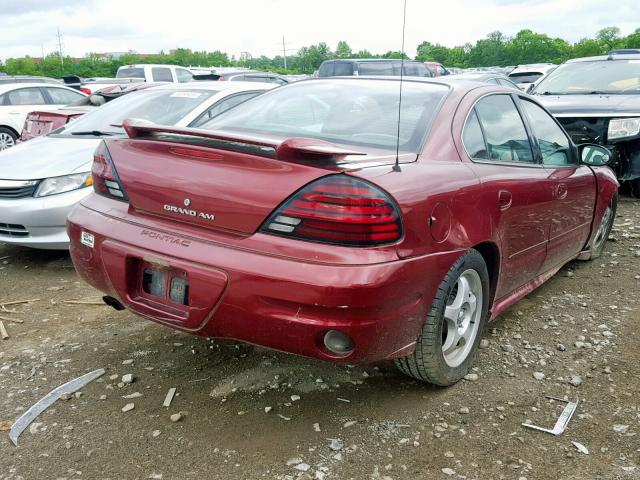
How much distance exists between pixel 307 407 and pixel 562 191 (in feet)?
7.03

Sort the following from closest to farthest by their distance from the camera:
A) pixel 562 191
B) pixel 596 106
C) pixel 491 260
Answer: pixel 491 260 → pixel 562 191 → pixel 596 106

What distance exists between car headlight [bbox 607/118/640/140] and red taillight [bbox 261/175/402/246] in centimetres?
540

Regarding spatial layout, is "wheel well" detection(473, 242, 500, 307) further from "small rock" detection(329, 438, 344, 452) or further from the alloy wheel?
"small rock" detection(329, 438, 344, 452)

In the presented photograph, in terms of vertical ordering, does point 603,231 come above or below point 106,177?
below

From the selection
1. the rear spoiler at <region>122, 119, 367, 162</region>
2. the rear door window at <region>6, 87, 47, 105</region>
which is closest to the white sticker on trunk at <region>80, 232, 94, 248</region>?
the rear spoiler at <region>122, 119, 367, 162</region>

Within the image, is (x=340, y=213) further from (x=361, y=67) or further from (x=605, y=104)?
(x=361, y=67)

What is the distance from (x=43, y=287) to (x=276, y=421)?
2.67 m

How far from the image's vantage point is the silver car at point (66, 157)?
193 inches

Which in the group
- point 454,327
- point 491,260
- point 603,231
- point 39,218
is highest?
point 491,260

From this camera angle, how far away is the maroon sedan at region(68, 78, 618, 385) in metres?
2.42

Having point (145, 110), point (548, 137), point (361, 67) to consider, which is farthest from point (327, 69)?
point (548, 137)

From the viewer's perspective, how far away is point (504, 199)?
322 cm

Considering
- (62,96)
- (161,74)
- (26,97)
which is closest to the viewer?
(26,97)

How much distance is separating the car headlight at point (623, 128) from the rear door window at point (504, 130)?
371 cm
